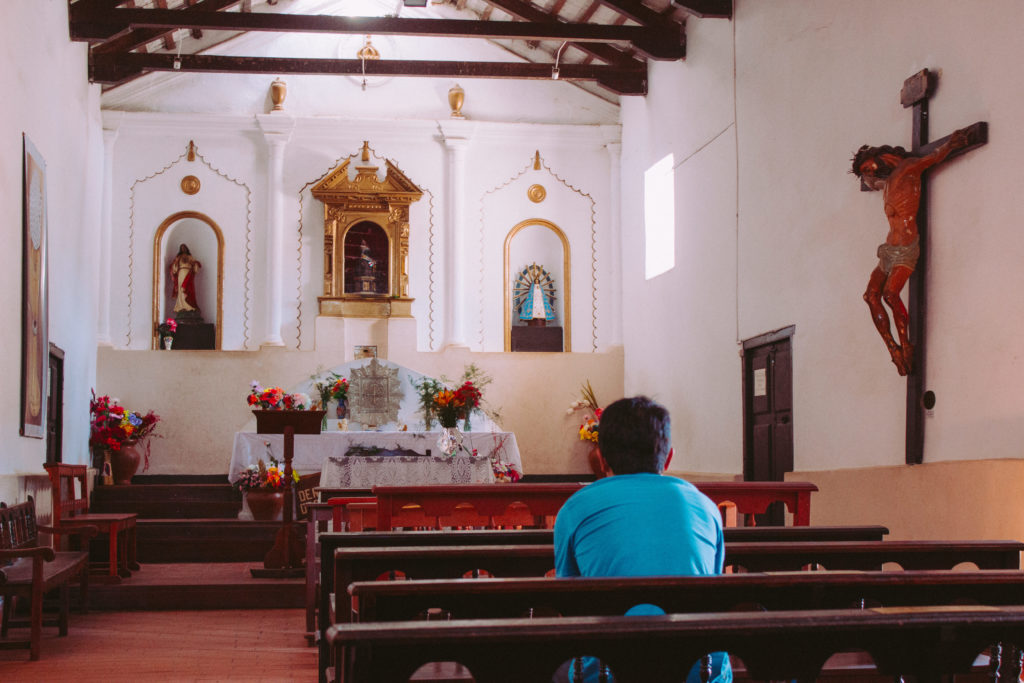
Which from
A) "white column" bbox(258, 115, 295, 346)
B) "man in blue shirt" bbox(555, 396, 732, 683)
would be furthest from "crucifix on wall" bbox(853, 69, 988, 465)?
"white column" bbox(258, 115, 295, 346)

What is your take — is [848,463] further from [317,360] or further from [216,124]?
[216,124]

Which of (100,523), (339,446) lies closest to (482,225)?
(339,446)

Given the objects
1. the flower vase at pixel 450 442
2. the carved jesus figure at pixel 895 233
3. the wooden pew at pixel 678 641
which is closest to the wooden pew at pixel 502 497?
the carved jesus figure at pixel 895 233

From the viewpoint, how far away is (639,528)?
247cm

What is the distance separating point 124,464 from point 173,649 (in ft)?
20.4

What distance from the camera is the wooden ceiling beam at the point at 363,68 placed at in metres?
12.0

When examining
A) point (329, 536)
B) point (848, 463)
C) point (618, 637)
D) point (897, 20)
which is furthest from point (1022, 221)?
point (618, 637)

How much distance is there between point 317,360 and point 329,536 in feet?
29.8

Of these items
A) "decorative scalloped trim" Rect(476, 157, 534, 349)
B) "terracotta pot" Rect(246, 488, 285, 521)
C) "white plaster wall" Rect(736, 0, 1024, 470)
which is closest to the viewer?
"white plaster wall" Rect(736, 0, 1024, 470)

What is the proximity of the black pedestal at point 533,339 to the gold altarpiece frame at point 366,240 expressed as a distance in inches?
51.4

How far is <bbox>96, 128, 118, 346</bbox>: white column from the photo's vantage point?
1271 centimetres

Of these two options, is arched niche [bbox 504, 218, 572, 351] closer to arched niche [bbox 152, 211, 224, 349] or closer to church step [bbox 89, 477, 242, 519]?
arched niche [bbox 152, 211, 224, 349]

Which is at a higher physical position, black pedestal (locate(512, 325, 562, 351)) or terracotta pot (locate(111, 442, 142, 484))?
black pedestal (locate(512, 325, 562, 351))

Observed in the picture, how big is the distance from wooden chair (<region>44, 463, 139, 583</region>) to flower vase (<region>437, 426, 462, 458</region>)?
2480 mm
